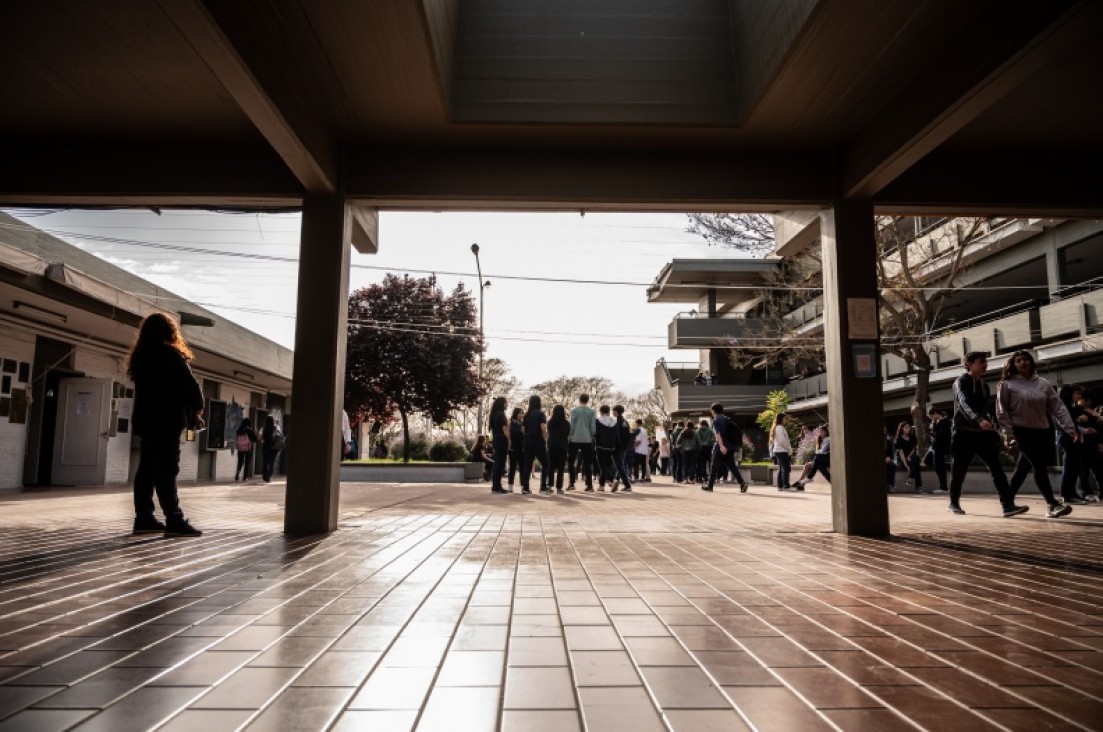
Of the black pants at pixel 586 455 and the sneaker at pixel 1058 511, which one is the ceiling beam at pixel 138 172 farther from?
the black pants at pixel 586 455

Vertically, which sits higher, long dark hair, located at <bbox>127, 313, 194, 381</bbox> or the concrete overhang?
the concrete overhang

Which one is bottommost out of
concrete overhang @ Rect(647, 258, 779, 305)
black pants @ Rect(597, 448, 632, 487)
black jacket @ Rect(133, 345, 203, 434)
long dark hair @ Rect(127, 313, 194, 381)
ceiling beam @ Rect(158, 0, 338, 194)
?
black pants @ Rect(597, 448, 632, 487)

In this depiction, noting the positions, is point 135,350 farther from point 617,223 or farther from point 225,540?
point 617,223

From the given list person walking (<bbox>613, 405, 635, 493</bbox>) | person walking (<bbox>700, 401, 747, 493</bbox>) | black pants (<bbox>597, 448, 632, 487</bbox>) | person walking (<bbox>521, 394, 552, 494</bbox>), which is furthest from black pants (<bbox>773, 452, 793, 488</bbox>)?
person walking (<bbox>521, 394, 552, 494</bbox>)

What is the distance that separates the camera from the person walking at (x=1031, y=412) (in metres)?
7.37

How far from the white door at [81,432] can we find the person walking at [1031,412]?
1626 cm

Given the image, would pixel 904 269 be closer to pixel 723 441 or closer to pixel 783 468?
pixel 783 468

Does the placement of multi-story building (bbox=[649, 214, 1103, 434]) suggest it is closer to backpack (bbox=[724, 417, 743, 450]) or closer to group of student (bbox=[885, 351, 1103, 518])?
group of student (bbox=[885, 351, 1103, 518])

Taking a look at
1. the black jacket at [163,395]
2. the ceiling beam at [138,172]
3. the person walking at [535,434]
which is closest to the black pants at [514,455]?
the person walking at [535,434]

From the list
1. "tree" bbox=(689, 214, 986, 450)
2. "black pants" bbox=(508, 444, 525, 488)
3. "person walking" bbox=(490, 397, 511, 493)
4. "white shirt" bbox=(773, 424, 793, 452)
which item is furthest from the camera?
"tree" bbox=(689, 214, 986, 450)

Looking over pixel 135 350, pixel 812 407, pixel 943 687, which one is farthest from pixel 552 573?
pixel 812 407

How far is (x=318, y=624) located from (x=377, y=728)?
116cm

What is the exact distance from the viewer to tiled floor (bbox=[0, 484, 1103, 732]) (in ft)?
6.13

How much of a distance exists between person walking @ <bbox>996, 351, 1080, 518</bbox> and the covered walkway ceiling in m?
1.90
